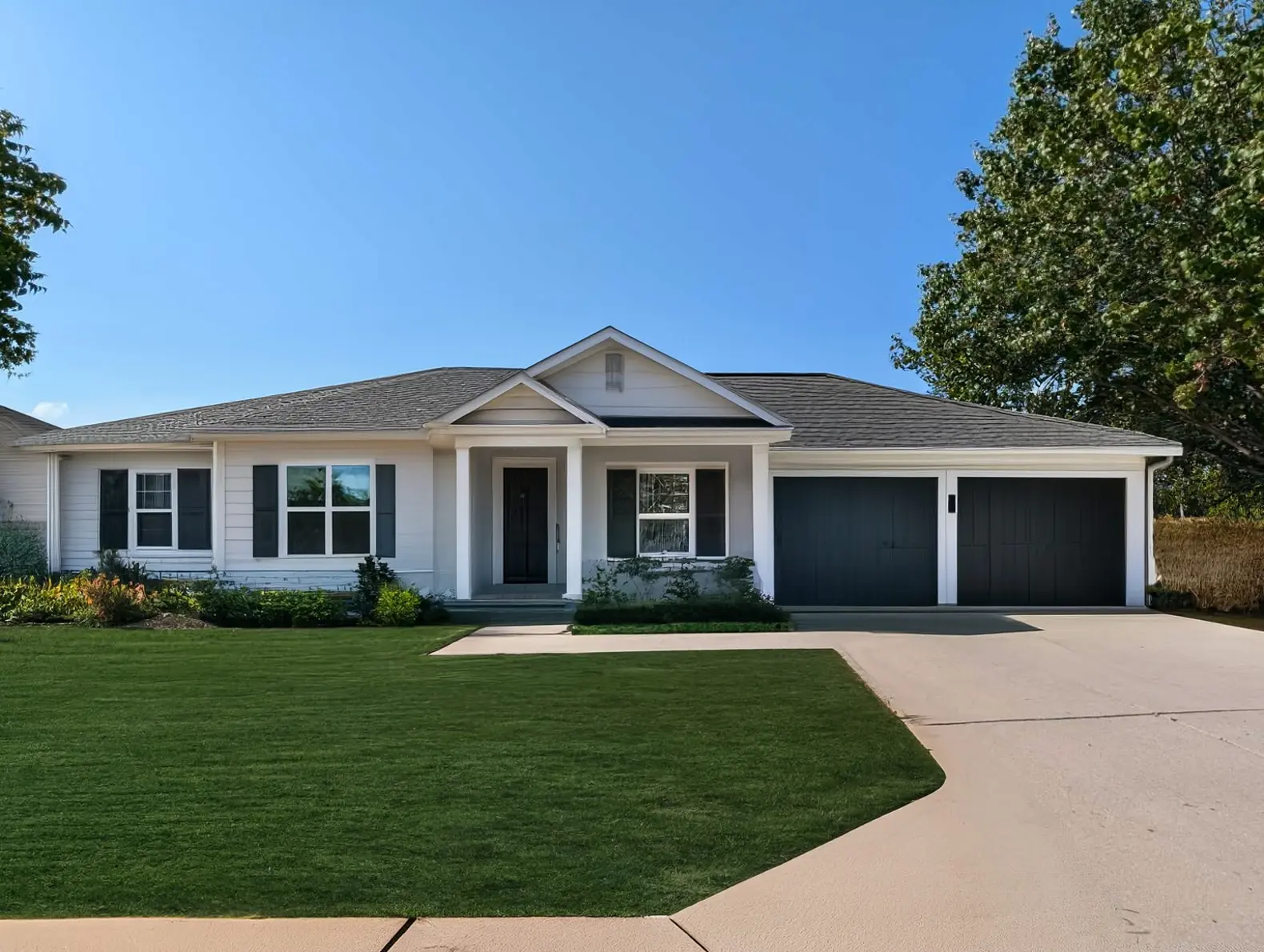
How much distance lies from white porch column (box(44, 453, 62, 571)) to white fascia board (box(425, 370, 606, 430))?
24.4 ft

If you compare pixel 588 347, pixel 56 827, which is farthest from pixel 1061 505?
pixel 56 827

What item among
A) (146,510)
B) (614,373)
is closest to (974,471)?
(614,373)

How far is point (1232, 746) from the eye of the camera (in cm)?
657

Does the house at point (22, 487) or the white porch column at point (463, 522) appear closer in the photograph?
the white porch column at point (463, 522)

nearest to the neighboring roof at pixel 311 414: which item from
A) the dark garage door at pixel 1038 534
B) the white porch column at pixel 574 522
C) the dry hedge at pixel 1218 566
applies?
the white porch column at pixel 574 522

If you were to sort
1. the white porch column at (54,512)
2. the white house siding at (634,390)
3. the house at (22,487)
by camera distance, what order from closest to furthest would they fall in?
1. the white house siding at (634,390)
2. the white porch column at (54,512)
3. the house at (22,487)

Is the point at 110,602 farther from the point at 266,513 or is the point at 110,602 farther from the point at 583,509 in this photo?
the point at 583,509

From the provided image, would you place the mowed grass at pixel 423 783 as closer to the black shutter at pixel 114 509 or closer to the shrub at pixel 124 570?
the shrub at pixel 124 570

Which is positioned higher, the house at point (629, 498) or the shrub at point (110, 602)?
the house at point (629, 498)

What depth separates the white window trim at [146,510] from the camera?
51.8 feet

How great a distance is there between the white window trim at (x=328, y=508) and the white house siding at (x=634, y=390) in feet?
11.8

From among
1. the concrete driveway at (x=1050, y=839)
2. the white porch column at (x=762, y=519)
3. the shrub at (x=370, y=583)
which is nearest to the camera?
the concrete driveway at (x=1050, y=839)

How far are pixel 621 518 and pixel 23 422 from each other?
43.6ft

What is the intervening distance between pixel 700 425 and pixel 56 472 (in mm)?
11627
